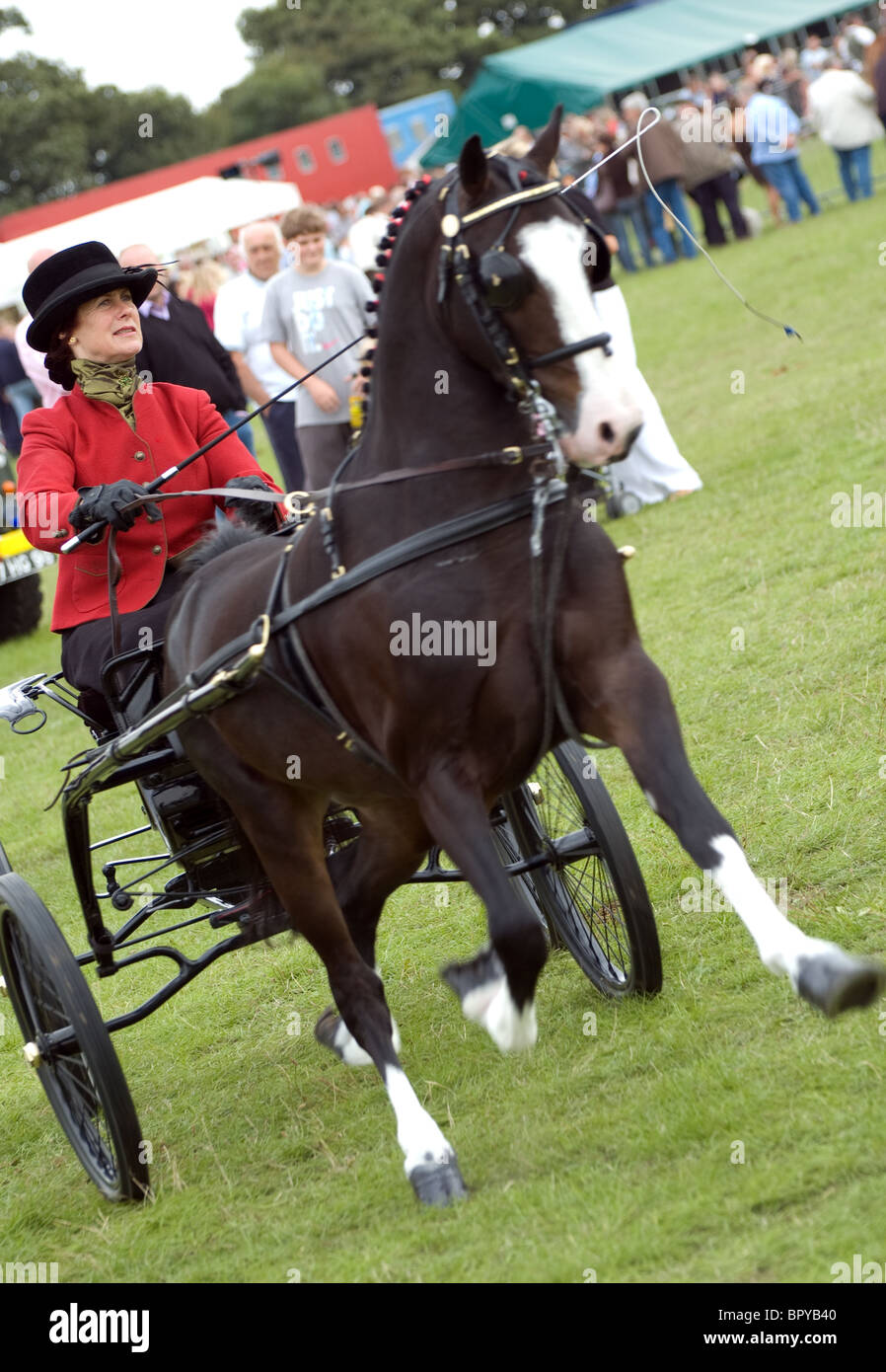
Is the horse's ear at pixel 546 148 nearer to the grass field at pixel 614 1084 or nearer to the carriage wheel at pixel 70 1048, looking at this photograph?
the grass field at pixel 614 1084

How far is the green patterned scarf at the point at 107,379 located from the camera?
5.06 meters

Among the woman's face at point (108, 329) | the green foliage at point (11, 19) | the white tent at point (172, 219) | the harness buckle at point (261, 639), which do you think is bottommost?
the harness buckle at point (261, 639)

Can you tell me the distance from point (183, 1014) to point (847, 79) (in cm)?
2001

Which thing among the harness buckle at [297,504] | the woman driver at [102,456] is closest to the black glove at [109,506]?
the woman driver at [102,456]

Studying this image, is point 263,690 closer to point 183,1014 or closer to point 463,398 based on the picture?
point 463,398

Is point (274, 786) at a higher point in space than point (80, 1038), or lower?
higher

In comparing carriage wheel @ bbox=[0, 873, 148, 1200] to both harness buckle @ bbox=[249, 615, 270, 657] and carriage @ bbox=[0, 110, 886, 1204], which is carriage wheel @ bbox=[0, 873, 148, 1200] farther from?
harness buckle @ bbox=[249, 615, 270, 657]

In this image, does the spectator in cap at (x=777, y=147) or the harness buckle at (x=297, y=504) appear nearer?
the harness buckle at (x=297, y=504)

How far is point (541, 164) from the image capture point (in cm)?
350

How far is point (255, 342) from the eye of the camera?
11.2 meters

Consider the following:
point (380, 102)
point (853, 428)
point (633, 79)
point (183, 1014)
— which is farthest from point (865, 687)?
point (380, 102)

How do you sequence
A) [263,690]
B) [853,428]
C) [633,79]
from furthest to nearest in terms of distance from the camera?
[633,79]
[853,428]
[263,690]

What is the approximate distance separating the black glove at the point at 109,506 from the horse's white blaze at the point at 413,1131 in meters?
1.73

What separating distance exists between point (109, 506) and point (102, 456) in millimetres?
729
